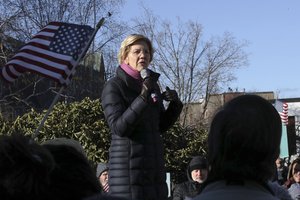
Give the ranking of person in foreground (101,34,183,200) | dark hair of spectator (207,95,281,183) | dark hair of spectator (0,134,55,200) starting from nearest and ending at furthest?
dark hair of spectator (0,134,55,200) < dark hair of spectator (207,95,281,183) < person in foreground (101,34,183,200)

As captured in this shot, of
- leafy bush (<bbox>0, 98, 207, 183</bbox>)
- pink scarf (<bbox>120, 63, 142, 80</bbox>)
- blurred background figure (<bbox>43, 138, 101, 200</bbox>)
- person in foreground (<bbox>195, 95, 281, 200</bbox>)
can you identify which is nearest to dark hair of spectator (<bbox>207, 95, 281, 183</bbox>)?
person in foreground (<bbox>195, 95, 281, 200</bbox>)

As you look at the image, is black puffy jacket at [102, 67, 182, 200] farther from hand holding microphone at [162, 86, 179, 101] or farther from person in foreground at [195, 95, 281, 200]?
person in foreground at [195, 95, 281, 200]

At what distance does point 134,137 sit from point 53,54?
105 inches

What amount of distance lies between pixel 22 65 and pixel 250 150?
445 centimetres

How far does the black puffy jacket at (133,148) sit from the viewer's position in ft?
13.6

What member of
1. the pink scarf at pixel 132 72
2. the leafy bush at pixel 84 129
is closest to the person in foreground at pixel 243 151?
the pink scarf at pixel 132 72

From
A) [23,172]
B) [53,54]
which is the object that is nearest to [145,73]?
[23,172]

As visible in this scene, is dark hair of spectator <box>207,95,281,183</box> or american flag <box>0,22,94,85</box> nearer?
dark hair of spectator <box>207,95,281,183</box>

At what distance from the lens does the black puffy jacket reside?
4145 millimetres

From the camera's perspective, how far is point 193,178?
7500 millimetres

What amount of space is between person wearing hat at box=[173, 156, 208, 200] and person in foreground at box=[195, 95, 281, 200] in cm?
474

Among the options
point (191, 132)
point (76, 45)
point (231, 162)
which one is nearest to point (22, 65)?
point (76, 45)

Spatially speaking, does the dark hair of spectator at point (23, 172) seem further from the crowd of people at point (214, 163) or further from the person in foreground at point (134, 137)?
the person in foreground at point (134, 137)

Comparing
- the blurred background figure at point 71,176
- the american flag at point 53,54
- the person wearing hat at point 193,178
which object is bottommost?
the person wearing hat at point 193,178
